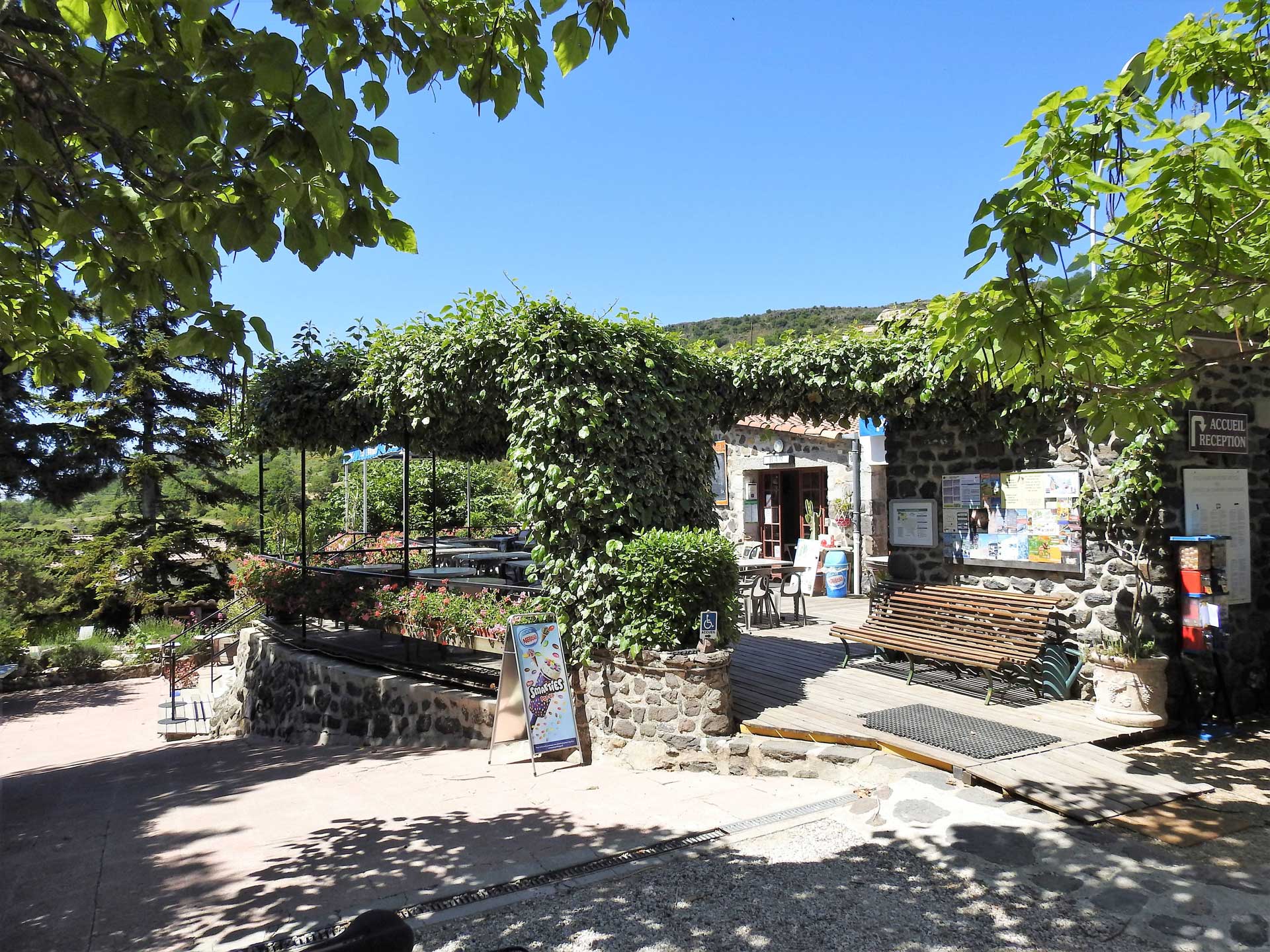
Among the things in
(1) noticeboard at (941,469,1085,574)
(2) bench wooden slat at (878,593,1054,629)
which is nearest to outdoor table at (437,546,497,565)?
(2) bench wooden slat at (878,593,1054,629)

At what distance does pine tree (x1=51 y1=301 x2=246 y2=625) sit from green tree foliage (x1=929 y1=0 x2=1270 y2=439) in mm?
15724

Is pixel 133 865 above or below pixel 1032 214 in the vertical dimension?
below

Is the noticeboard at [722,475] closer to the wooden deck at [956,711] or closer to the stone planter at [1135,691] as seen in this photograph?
the wooden deck at [956,711]

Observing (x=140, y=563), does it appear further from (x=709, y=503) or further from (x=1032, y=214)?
(x=1032, y=214)

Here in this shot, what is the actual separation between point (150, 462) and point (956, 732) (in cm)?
1680

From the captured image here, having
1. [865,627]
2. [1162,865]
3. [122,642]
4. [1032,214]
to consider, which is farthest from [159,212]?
[122,642]

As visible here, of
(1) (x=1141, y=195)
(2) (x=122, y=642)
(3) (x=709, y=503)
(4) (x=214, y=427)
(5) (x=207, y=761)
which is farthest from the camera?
(4) (x=214, y=427)

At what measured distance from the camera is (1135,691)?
579 cm

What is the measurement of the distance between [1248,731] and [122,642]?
59.1 ft

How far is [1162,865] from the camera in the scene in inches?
155

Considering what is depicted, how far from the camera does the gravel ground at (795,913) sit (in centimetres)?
341

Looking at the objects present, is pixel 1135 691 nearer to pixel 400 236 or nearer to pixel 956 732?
pixel 956 732

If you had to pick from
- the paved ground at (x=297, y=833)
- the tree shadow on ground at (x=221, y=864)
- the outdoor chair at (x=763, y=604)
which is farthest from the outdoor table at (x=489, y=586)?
the outdoor chair at (x=763, y=604)

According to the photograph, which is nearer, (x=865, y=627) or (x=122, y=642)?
(x=865, y=627)
